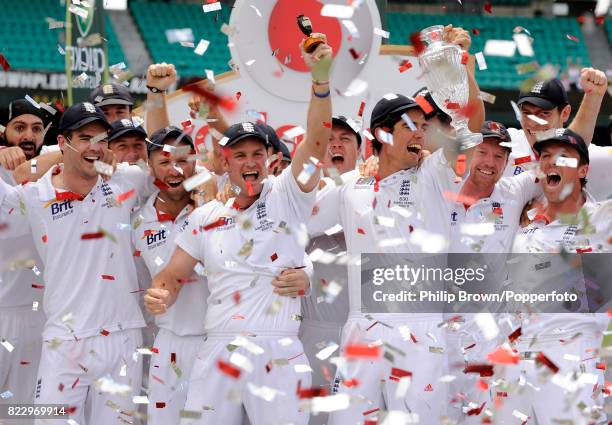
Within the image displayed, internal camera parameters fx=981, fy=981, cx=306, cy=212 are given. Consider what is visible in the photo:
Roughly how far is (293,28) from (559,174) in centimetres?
291

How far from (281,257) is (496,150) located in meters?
1.34

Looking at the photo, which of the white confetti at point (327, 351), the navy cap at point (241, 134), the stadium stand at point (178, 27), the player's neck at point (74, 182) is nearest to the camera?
the navy cap at point (241, 134)

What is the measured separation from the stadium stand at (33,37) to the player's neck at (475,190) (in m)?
15.7

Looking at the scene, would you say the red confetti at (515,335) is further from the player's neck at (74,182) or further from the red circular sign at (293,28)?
the red circular sign at (293,28)

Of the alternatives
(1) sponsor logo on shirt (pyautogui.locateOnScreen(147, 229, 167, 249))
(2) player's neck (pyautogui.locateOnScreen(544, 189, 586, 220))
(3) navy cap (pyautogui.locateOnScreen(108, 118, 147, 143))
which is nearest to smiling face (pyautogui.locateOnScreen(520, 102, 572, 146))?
(2) player's neck (pyautogui.locateOnScreen(544, 189, 586, 220))

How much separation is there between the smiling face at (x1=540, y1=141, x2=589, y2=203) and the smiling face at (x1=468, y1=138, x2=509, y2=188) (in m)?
0.31

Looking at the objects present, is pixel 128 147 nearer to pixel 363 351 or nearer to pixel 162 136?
pixel 162 136

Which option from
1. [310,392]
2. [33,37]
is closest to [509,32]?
[33,37]

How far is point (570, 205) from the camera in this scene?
16.8 feet

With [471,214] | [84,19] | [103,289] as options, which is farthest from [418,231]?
[84,19]

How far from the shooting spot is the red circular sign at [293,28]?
732 cm

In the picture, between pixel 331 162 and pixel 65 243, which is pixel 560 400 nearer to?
pixel 331 162

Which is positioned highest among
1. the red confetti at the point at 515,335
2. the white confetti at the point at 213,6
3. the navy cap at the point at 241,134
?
the white confetti at the point at 213,6

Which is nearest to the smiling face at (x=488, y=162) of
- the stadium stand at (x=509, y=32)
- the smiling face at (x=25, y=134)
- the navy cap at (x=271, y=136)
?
the navy cap at (x=271, y=136)
